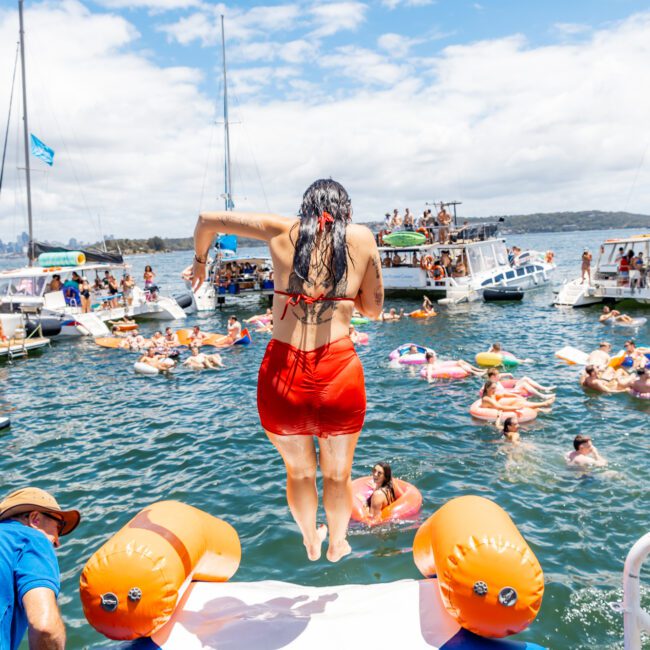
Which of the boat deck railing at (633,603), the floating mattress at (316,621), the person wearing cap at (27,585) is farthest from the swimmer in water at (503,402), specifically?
the person wearing cap at (27,585)

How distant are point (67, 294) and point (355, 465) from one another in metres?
21.8

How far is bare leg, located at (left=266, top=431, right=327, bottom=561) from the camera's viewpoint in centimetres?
331

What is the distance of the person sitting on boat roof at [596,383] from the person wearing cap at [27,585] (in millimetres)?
13279

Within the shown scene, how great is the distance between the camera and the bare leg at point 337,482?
10.8 feet

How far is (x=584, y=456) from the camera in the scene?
9.44 metres

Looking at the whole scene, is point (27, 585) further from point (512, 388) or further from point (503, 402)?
point (512, 388)

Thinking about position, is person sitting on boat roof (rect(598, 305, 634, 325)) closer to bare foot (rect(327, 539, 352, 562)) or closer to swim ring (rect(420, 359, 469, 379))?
swim ring (rect(420, 359, 469, 379))

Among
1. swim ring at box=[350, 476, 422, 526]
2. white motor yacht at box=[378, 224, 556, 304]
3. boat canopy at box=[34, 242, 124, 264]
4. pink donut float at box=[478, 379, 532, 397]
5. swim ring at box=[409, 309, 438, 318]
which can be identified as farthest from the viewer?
white motor yacht at box=[378, 224, 556, 304]

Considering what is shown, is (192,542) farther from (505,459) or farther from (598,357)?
(598,357)

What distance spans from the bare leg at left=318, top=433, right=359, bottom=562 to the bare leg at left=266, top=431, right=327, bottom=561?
0.08m

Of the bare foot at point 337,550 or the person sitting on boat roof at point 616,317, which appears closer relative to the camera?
the bare foot at point 337,550

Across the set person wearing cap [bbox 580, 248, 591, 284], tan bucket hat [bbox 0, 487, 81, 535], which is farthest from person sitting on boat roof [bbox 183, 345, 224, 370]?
person wearing cap [bbox 580, 248, 591, 284]

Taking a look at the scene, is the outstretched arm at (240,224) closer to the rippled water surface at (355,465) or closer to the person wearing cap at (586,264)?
the rippled water surface at (355,465)

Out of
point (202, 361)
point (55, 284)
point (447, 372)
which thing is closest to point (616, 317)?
point (447, 372)
